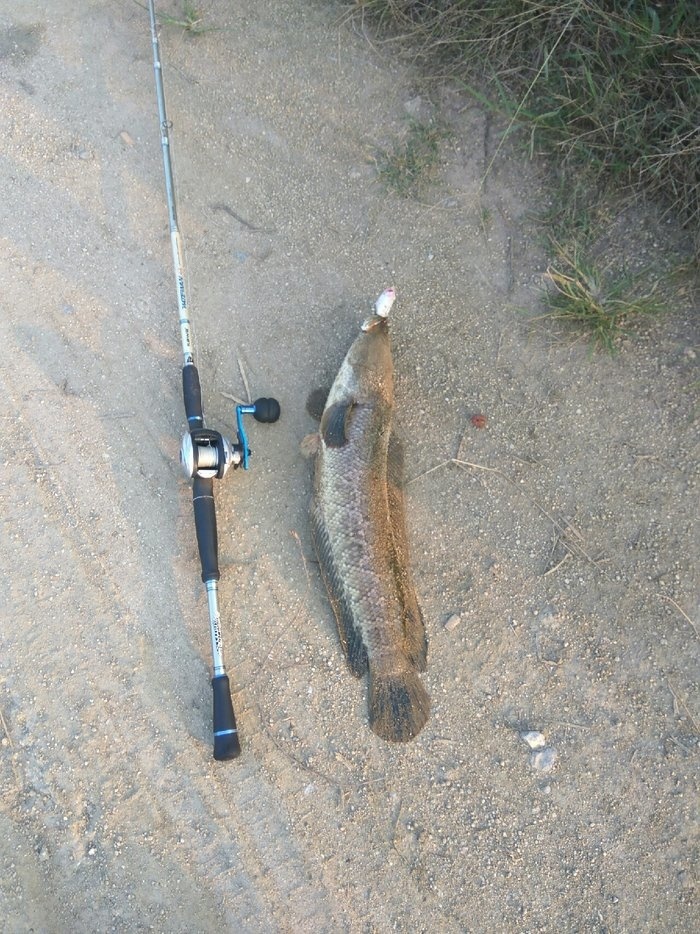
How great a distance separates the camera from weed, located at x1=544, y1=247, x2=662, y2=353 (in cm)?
400

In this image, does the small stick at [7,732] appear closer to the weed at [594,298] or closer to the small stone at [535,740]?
the small stone at [535,740]

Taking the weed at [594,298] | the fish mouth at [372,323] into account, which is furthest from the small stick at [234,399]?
the weed at [594,298]

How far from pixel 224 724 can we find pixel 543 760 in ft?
5.99

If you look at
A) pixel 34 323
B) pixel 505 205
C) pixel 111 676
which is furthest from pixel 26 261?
pixel 505 205

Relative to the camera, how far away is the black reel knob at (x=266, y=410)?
390 cm

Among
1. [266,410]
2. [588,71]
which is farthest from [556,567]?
[588,71]

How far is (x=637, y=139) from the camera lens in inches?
154

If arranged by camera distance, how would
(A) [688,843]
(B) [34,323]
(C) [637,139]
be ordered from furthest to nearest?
(B) [34,323], (C) [637,139], (A) [688,843]

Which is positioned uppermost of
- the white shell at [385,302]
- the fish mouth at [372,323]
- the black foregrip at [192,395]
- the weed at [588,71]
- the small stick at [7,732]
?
the weed at [588,71]

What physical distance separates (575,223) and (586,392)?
1088 mm

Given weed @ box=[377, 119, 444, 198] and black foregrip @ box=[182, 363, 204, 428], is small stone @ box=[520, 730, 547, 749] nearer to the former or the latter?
black foregrip @ box=[182, 363, 204, 428]

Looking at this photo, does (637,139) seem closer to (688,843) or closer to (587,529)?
(587,529)

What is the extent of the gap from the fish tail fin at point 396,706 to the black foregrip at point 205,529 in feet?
3.54

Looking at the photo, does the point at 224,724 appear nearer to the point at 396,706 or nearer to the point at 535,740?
the point at 396,706
